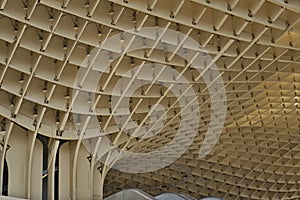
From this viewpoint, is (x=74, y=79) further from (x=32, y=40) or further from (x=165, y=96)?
(x=165, y=96)

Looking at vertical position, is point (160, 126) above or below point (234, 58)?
below

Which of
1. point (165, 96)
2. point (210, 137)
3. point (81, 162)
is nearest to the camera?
point (165, 96)

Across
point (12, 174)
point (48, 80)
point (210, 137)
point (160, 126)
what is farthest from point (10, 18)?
point (210, 137)

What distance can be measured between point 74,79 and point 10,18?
20.9ft

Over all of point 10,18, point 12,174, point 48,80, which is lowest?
point 12,174

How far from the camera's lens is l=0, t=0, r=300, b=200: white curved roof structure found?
27016 mm

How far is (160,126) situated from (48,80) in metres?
11.2

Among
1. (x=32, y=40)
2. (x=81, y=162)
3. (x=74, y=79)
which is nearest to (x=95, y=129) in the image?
(x=81, y=162)

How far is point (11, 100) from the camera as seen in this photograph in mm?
31016

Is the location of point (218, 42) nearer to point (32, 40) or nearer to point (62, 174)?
point (32, 40)

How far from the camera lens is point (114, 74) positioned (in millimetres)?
31188

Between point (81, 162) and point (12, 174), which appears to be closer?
point (12, 174)

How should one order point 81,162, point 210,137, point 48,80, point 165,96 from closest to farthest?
point 48,80 < point 165,96 < point 81,162 < point 210,137

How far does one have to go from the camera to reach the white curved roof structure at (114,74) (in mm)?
27016
